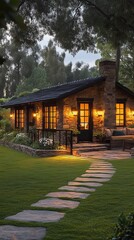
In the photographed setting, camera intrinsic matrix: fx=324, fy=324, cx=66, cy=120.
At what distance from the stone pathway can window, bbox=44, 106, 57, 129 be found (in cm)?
986

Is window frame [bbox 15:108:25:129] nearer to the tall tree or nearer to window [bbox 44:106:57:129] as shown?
window [bbox 44:106:57:129]

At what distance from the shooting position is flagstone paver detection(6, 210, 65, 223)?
15.7 ft

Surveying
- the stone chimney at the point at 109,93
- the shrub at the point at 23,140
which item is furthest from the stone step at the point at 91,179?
the stone chimney at the point at 109,93

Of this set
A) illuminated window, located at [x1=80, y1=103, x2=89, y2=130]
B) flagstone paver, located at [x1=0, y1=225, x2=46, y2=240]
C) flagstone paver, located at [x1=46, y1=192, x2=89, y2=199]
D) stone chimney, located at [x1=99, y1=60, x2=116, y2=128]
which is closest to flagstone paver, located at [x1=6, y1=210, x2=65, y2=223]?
flagstone paver, located at [x1=0, y1=225, x2=46, y2=240]

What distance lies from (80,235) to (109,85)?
617 inches

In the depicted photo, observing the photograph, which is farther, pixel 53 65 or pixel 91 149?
pixel 53 65

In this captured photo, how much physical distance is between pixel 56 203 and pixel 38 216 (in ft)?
3.00

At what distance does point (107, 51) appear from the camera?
37.3 metres

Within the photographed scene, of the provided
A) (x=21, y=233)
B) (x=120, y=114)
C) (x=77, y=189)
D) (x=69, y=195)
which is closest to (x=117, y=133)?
(x=120, y=114)

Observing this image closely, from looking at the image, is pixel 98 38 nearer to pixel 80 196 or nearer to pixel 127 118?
pixel 127 118

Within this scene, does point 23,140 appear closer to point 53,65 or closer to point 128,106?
point 128,106

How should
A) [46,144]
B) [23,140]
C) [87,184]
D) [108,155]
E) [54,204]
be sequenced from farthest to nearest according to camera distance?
[23,140] < [46,144] < [108,155] < [87,184] < [54,204]

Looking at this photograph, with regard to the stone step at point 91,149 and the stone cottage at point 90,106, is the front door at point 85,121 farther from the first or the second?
the stone step at point 91,149

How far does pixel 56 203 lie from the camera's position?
5836mm
